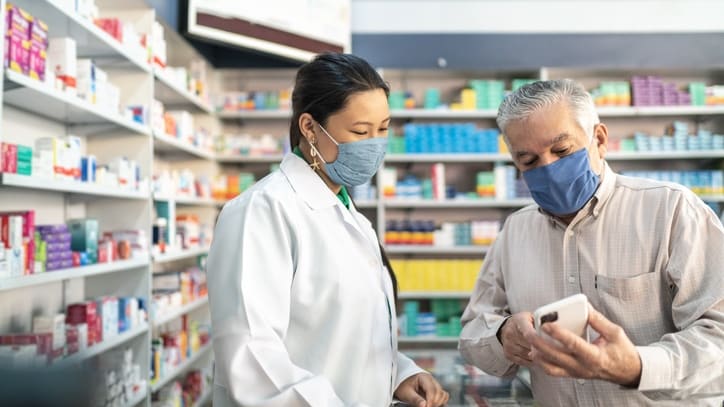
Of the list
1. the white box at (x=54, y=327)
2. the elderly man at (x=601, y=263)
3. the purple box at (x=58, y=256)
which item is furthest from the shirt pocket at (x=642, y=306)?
the white box at (x=54, y=327)

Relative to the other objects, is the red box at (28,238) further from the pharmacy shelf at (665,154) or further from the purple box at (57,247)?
the pharmacy shelf at (665,154)

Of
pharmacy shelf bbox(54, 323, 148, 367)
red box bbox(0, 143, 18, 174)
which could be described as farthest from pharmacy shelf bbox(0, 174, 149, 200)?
pharmacy shelf bbox(54, 323, 148, 367)

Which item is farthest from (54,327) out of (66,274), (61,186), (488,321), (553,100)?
(553,100)

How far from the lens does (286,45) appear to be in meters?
5.25

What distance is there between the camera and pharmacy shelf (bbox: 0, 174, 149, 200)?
2302 mm

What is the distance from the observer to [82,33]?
3.12m

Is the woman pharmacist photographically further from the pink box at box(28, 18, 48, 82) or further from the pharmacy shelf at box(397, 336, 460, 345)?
the pharmacy shelf at box(397, 336, 460, 345)

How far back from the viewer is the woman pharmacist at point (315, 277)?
123 cm

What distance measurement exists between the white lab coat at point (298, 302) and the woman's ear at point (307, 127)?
86 millimetres

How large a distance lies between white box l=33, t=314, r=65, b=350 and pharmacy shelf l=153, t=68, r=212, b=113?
1.87m

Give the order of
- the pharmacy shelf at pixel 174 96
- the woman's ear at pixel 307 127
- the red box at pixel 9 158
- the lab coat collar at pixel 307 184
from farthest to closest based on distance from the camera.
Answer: the pharmacy shelf at pixel 174 96
the red box at pixel 9 158
the woman's ear at pixel 307 127
the lab coat collar at pixel 307 184

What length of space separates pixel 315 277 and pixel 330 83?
20.9 inches

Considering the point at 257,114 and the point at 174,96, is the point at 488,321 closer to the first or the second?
the point at 174,96

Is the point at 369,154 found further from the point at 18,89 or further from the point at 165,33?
the point at 165,33
